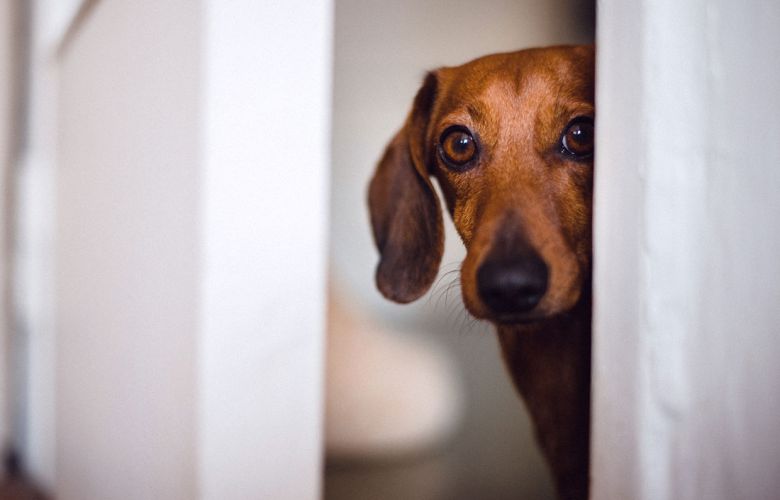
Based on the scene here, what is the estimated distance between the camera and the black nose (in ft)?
2.22

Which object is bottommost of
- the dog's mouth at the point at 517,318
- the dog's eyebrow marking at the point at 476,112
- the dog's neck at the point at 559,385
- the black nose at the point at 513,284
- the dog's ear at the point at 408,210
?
the dog's neck at the point at 559,385

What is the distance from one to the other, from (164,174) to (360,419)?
20.4 inches

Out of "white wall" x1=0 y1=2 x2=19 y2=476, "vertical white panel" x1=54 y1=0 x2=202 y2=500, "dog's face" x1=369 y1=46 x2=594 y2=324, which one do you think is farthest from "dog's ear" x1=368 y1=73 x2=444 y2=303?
"white wall" x1=0 y1=2 x2=19 y2=476

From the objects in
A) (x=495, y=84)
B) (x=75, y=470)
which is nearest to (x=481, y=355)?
(x=495, y=84)

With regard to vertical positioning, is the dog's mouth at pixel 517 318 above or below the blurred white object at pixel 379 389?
above

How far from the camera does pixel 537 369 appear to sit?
0.87m

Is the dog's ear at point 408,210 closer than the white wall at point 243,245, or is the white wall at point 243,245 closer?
the white wall at point 243,245

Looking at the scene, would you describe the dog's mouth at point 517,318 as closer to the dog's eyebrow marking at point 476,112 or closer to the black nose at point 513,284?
the black nose at point 513,284

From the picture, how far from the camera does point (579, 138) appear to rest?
2.53ft

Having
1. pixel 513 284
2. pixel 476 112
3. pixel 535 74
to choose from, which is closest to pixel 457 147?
pixel 476 112

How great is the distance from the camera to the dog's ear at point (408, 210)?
854mm

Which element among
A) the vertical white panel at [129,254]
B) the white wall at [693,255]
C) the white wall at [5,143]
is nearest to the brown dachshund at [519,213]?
the white wall at [693,255]

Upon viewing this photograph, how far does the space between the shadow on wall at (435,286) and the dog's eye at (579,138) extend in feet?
0.42

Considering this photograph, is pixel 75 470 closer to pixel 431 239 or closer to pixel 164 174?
pixel 164 174
